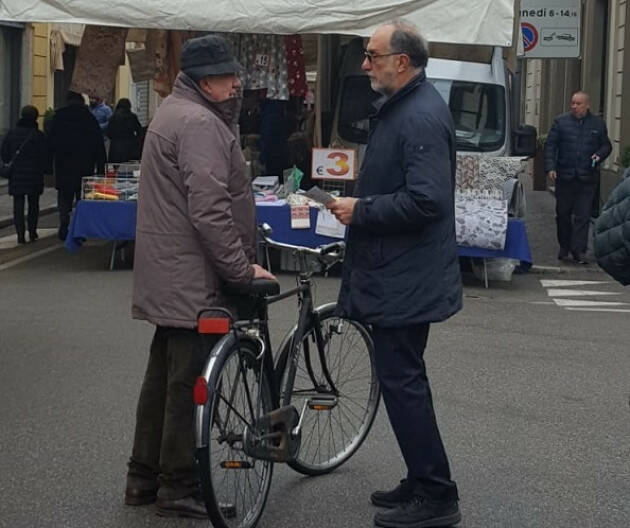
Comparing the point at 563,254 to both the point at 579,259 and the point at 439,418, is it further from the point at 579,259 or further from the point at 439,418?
the point at 439,418

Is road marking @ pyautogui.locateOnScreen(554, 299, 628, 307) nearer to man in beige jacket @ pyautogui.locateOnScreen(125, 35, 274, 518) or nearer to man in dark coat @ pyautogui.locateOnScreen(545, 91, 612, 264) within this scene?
man in dark coat @ pyautogui.locateOnScreen(545, 91, 612, 264)

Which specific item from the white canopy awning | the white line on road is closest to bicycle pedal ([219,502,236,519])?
the white line on road

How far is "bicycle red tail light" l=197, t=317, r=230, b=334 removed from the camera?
469 centimetres

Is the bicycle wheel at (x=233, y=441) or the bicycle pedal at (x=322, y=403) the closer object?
the bicycle wheel at (x=233, y=441)

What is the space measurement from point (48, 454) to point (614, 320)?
5805mm

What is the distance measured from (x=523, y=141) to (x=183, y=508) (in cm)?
1016

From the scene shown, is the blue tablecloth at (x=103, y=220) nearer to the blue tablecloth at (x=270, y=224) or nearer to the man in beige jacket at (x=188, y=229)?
the blue tablecloth at (x=270, y=224)

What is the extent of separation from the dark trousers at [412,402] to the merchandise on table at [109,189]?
8228 millimetres

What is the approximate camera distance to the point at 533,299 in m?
11.8

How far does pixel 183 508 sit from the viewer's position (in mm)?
5059

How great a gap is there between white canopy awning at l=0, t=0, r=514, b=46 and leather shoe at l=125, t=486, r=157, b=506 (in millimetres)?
7793

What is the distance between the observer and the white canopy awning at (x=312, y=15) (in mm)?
12383

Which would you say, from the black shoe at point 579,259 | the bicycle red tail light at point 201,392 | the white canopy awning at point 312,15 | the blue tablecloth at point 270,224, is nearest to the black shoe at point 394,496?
the bicycle red tail light at point 201,392

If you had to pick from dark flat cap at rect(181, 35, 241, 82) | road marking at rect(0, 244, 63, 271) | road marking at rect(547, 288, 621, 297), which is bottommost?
road marking at rect(547, 288, 621, 297)
